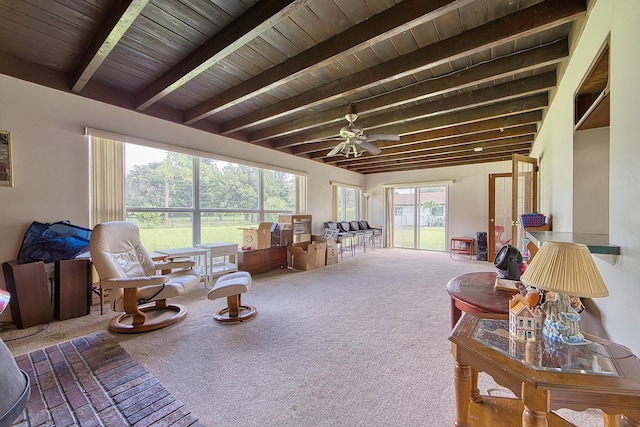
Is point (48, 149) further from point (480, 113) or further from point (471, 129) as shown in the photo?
point (471, 129)

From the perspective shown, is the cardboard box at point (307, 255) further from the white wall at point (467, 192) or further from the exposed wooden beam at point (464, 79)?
the white wall at point (467, 192)

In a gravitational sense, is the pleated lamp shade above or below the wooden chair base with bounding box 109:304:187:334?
above

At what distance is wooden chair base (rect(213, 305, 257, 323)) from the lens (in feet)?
9.01

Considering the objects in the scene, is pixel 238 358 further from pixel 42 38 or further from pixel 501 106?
pixel 501 106

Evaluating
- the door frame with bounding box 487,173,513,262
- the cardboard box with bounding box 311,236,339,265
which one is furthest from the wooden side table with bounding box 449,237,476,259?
the cardboard box with bounding box 311,236,339,265

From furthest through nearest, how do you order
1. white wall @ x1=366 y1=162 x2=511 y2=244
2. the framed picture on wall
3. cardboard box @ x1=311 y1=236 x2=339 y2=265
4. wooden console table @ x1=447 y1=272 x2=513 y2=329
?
white wall @ x1=366 y1=162 x2=511 y2=244 < cardboard box @ x1=311 y1=236 x2=339 y2=265 < the framed picture on wall < wooden console table @ x1=447 y1=272 x2=513 y2=329

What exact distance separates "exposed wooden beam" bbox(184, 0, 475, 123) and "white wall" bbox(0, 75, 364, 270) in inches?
64.9

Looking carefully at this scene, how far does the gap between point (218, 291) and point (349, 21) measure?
269cm

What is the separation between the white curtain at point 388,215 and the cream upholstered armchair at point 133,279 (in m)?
6.59

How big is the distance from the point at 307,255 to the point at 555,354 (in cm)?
446

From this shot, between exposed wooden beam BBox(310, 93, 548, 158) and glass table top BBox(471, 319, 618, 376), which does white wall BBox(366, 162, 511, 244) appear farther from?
glass table top BBox(471, 319, 618, 376)

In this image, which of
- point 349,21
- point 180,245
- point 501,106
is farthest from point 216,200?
point 501,106

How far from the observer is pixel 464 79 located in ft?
9.21

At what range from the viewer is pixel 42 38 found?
2.39m
